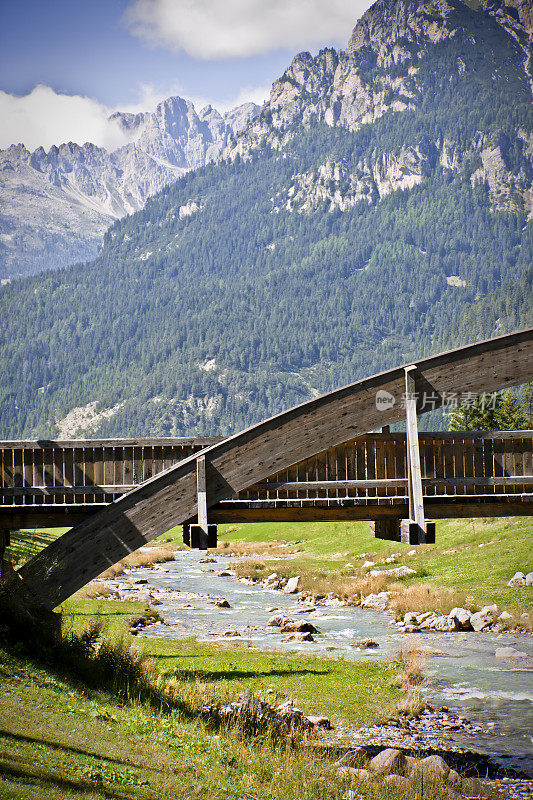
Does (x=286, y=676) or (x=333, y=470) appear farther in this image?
(x=286, y=676)

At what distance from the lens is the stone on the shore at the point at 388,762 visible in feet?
52.3

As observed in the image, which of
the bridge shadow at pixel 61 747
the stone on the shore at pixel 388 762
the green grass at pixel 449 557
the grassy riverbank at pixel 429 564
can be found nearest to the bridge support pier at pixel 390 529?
the stone on the shore at pixel 388 762

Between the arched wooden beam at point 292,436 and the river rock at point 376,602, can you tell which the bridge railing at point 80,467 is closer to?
the arched wooden beam at point 292,436

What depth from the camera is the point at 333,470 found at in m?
16.7

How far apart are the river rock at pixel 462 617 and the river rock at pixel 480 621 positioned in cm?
17

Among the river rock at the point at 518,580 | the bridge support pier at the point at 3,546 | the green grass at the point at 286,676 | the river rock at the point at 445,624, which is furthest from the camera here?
the river rock at the point at 518,580

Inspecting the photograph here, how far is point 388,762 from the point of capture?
16125 millimetres

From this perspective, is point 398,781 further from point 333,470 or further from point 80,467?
point 80,467

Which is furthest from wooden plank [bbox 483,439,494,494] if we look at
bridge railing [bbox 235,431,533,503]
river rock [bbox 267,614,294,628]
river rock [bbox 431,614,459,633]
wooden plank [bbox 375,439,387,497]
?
river rock [bbox 267,614,294,628]

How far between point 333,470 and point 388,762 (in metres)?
5.78

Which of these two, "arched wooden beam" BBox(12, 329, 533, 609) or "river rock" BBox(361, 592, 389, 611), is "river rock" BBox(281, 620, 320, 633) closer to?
"river rock" BBox(361, 592, 389, 611)

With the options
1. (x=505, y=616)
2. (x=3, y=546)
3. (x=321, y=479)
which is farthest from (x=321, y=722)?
(x=505, y=616)

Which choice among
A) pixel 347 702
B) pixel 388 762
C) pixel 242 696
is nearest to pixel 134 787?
pixel 388 762

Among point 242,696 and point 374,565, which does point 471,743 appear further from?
point 374,565
